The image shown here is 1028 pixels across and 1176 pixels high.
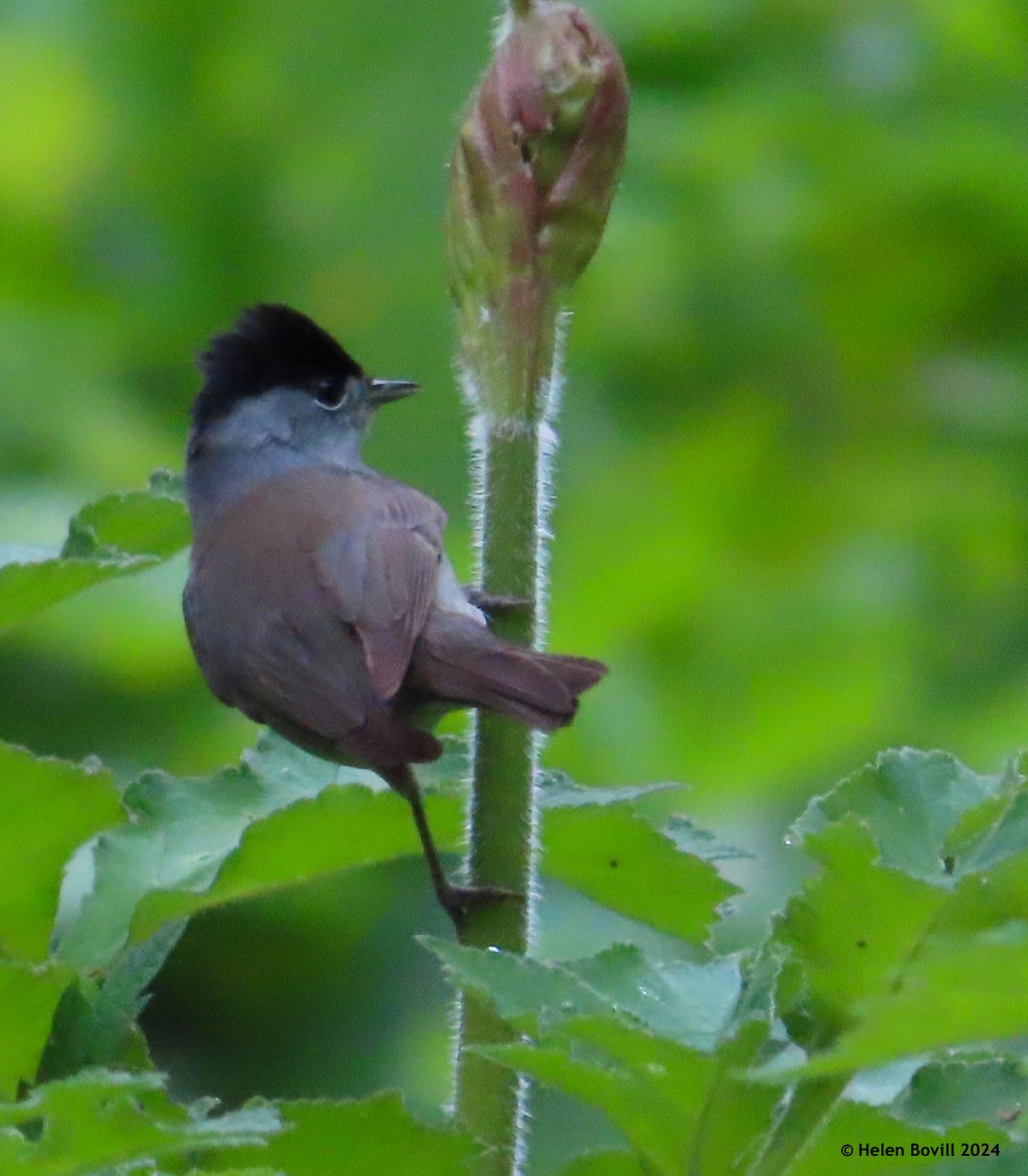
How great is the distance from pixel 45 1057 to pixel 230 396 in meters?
1.49

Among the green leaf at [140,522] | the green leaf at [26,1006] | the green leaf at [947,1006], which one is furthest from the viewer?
the green leaf at [140,522]

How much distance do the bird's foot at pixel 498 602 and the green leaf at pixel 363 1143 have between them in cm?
35

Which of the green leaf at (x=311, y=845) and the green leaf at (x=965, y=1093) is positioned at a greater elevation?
the green leaf at (x=311, y=845)

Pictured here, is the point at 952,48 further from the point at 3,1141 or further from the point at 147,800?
the point at 3,1141

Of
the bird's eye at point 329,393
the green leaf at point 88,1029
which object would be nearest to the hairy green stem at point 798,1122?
the green leaf at point 88,1029

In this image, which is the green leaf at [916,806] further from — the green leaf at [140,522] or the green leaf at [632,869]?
the green leaf at [140,522]

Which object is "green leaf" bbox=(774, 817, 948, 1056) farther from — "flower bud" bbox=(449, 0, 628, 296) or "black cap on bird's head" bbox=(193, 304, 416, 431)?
"black cap on bird's head" bbox=(193, 304, 416, 431)

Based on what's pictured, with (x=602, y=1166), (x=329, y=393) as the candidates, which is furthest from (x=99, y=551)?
(x=329, y=393)

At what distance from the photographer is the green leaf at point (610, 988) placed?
990 millimetres

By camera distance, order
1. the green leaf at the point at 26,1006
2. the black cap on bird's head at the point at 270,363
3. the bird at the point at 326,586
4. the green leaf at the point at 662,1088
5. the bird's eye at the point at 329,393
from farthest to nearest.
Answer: the bird's eye at the point at 329,393 → the black cap on bird's head at the point at 270,363 → the bird at the point at 326,586 → the green leaf at the point at 26,1006 → the green leaf at the point at 662,1088

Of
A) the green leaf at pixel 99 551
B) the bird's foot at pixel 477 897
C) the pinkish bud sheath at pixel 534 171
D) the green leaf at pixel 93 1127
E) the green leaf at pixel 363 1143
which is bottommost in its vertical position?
the green leaf at pixel 363 1143

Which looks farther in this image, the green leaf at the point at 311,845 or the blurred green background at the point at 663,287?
the blurred green background at the point at 663,287

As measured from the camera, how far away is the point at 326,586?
209cm

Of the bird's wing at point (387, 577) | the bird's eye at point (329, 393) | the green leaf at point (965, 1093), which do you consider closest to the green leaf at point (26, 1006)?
the green leaf at point (965, 1093)
